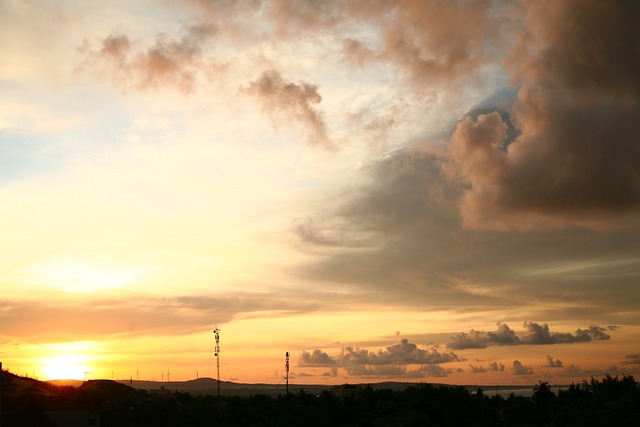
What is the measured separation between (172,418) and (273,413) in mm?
24086

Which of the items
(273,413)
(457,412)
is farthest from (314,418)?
(457,412)

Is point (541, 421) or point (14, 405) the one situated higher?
point (14, 405)

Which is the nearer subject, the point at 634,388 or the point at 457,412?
the point at 457,412

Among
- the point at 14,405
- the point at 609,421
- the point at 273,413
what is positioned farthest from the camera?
the point at 273,413

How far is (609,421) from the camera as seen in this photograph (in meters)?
111

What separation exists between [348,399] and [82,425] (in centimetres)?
5658

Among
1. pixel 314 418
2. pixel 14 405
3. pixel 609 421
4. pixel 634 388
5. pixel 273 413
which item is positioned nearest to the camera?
pixel 609 421

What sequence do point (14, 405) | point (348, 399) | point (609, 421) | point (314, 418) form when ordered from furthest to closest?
point (348, 399)
point (314, 418)
point (14, 405)
point (609, 421)

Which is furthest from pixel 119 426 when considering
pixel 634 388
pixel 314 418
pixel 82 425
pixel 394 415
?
pixel 634 388

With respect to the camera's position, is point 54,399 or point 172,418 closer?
point 172,418

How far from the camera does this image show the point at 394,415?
410 ft

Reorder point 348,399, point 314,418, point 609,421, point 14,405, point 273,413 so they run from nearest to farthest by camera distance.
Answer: point 609,421, point 14,405, point 314,418, point 273,413, point 348,399

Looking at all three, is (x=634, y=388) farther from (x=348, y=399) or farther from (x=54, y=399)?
(x=54, y=399)

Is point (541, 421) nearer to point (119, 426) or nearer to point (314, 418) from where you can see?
point (314, 418)
